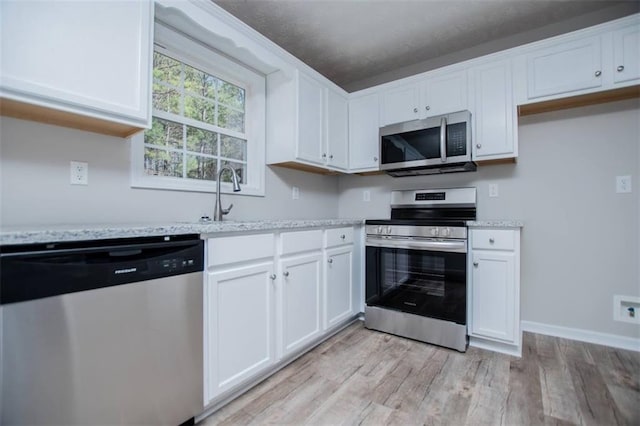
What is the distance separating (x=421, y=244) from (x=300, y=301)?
3.34 ft

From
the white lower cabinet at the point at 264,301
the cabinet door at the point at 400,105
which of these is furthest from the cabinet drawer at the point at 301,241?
the cabinet door at the point at 400,105

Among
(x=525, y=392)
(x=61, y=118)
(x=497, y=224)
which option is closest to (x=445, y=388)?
(x=525, y=392)

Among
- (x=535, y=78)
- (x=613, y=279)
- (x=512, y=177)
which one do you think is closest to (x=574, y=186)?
(x=512, y=177)

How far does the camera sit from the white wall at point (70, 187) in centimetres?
125

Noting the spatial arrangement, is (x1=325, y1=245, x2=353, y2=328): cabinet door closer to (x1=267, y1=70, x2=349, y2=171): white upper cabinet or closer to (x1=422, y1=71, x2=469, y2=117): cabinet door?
(x1=267, y1=70, x2=349, y2=171): white upper cabinet

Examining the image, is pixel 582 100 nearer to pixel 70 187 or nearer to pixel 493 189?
pixel 493 189

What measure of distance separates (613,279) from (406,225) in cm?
154

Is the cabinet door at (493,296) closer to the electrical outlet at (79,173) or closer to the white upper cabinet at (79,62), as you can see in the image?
the white upper cabinet at (79,62)

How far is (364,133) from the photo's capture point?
2893 mm

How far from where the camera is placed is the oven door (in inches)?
84.4

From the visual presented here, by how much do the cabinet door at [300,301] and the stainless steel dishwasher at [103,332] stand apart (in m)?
0.60

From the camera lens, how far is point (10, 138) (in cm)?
125

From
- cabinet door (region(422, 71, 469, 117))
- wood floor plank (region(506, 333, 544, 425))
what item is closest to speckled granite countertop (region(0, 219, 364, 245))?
wood floor plank (region(506, 333, 544, 425))

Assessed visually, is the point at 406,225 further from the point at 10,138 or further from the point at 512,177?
the point at 10,138
